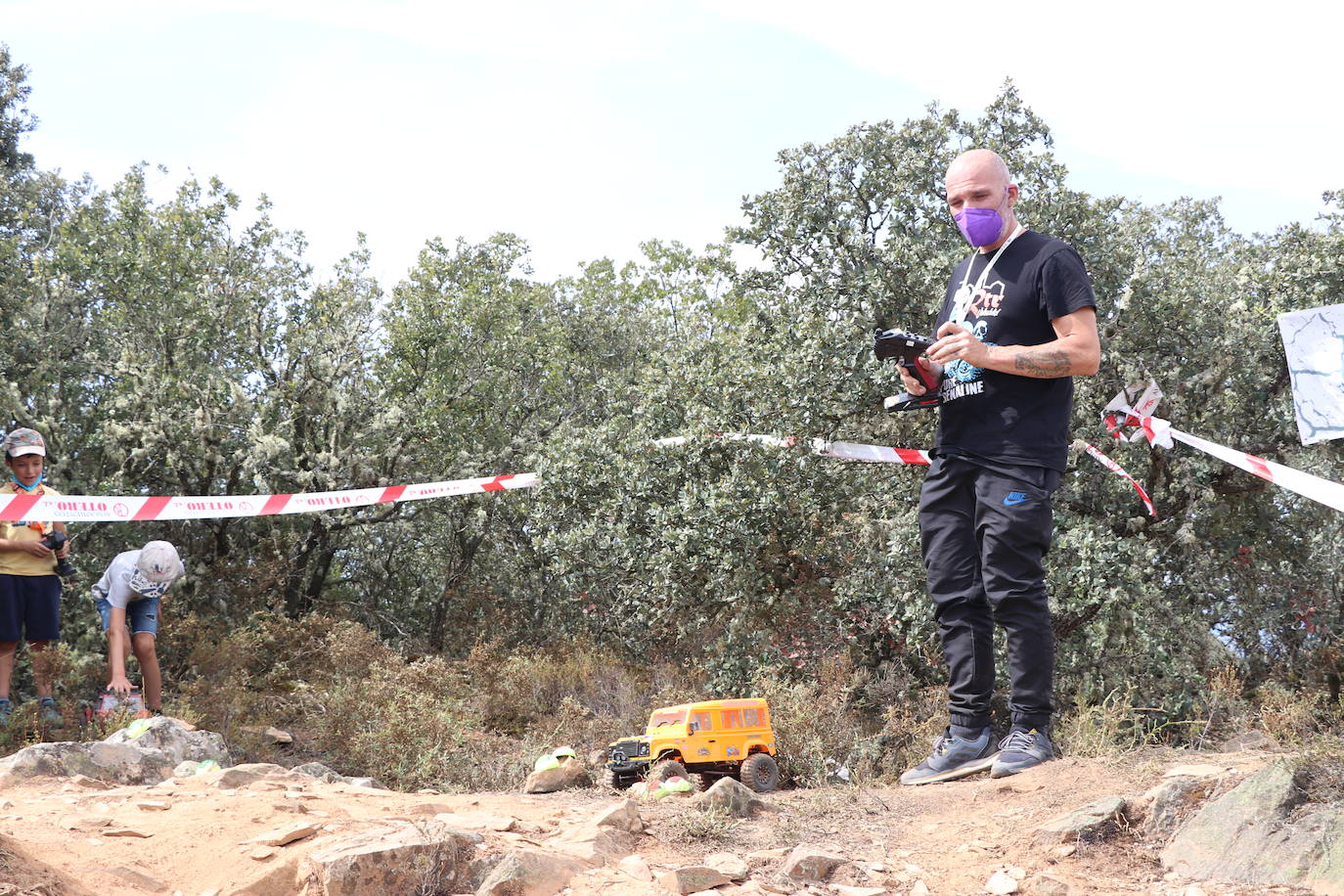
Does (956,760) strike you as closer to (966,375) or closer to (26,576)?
(966,375)

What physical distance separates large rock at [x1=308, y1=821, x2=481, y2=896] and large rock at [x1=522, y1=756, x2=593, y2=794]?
214 centimetres

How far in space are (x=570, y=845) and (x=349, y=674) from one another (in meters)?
5.57

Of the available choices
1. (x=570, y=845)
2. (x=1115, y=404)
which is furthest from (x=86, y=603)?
(x=1115, y=404)

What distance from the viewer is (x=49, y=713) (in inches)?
257

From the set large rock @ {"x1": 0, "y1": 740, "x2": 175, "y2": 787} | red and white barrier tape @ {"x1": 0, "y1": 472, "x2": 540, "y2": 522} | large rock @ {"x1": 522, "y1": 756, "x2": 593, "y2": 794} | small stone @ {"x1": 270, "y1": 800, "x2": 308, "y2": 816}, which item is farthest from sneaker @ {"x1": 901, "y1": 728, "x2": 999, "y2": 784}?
red and white barrier tape @ {"x1": 0, "y1": 472, "x2": 540, "y2": 522}

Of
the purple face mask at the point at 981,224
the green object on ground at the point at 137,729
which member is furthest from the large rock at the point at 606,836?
the green object on ground at the point at 137,729

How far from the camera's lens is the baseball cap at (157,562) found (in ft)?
22.3

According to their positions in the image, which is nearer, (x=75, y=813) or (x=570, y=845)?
(x=570, y=845)

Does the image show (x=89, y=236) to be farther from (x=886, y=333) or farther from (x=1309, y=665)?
(x=1309, y=665)

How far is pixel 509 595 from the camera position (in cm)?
1138

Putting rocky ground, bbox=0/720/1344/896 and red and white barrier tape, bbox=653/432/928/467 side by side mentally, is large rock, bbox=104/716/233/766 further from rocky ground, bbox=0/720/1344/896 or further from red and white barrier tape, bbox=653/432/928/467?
red and white barrier tape, bbox=653/432/928/467

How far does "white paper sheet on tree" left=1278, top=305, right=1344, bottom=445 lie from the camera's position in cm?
746

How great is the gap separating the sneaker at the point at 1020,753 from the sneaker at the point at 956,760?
0.11 m

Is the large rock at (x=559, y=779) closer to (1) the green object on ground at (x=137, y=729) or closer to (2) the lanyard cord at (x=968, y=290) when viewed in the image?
(1) the green object on ground at (x=137, y=729)
